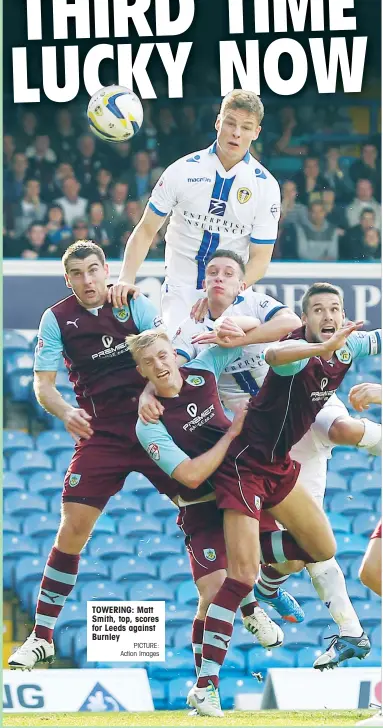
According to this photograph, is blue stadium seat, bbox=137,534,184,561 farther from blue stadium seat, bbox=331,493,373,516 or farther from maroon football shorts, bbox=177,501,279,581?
blue stadium seat, bbox=331,493,373,516

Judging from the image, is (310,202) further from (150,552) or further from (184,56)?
(150,552)

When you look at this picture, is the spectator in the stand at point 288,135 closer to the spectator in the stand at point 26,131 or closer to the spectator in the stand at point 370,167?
the spectator in the stand at point 370,167

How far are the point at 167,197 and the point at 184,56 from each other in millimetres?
647

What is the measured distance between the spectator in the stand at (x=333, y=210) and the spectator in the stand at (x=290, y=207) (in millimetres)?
104

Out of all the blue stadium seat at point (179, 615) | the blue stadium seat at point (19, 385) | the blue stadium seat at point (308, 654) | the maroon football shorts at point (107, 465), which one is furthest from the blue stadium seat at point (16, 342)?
the blue stadium seat at point (308, 654)

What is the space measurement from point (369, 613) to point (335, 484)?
0.61 metres

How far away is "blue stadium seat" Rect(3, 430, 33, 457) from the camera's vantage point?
6062 millimetres

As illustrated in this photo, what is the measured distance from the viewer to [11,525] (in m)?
6.04

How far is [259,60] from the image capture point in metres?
5.95

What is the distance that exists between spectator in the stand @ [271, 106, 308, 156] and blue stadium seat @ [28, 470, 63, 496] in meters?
1.82

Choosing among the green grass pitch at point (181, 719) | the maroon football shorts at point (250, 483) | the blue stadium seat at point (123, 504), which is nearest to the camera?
the green grass pitch at point (181, 719)

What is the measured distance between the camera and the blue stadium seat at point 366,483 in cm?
602

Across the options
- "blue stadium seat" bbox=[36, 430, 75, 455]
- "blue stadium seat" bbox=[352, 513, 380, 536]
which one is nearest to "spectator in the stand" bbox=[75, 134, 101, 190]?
"blue stadium seat" bbox=[36, 430, 75, 455]

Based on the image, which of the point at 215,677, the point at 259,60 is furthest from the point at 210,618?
the point at 259,60
